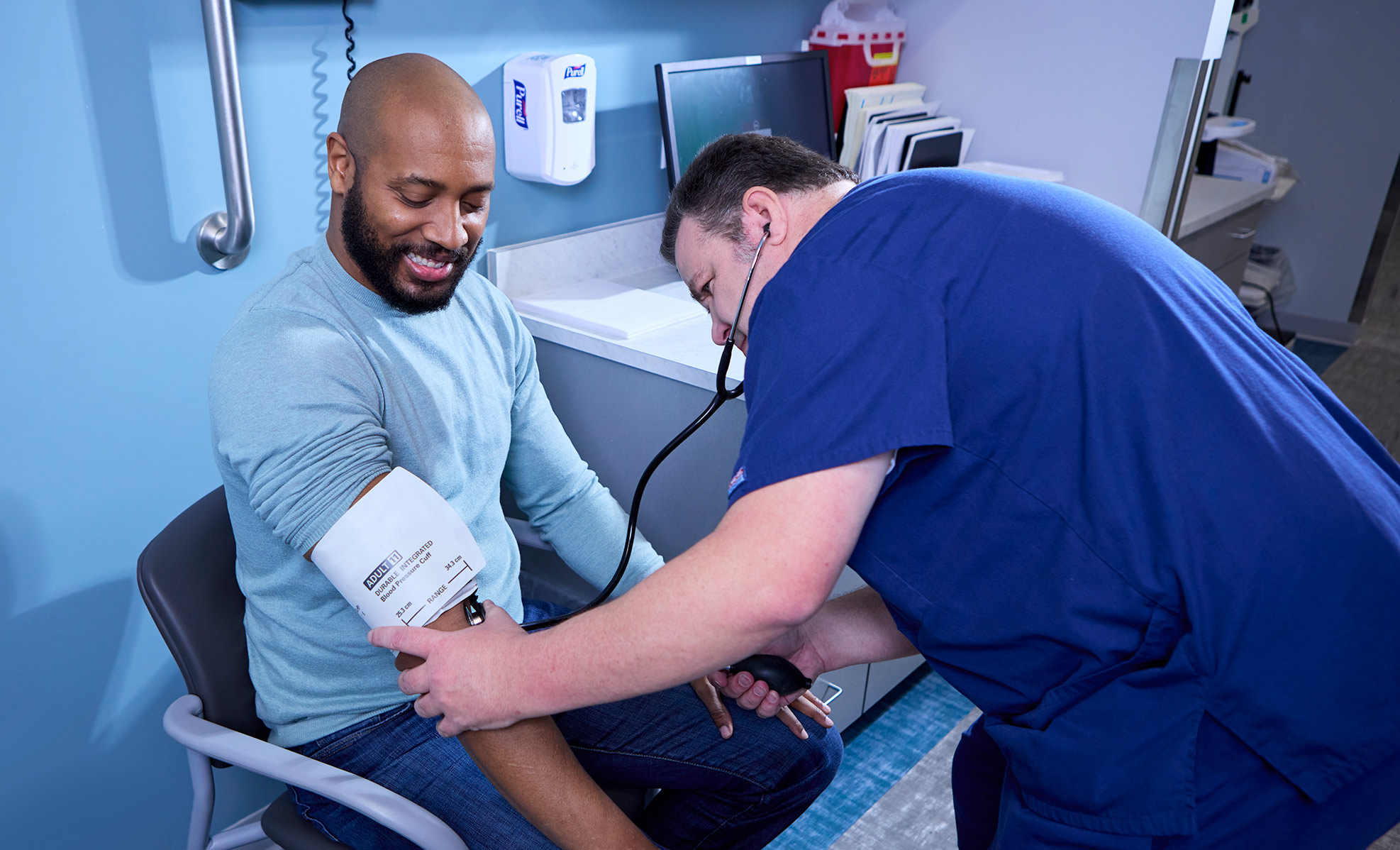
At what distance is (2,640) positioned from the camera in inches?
49.5

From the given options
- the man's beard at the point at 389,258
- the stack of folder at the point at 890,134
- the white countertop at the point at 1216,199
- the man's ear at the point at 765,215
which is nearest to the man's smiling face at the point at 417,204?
the man's beard at the point at 389,258

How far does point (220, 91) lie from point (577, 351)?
65cm

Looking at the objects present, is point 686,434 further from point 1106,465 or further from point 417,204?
point 1106,465

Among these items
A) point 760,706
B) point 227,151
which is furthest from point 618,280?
point 760,706

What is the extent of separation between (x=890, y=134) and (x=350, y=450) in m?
1.65

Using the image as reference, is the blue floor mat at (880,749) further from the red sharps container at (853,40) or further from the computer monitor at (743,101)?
the red sharps container at (853,40)

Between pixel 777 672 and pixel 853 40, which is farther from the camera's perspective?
pixel 853 40

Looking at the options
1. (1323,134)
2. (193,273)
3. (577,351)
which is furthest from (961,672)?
(1323,134)

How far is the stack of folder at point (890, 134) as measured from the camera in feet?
7.34

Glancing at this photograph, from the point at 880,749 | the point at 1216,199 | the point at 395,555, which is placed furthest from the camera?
the point at 1216,199

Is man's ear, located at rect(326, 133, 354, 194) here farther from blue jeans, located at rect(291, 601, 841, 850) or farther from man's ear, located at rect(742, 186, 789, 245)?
blue jeans, located at rect(291, 601, 841, 850)

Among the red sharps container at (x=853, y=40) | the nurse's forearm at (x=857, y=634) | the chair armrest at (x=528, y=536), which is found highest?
the red sharps container at (x=853, y=40)

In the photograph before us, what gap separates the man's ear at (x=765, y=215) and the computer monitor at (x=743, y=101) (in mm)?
847

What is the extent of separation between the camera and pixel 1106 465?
723 mm
